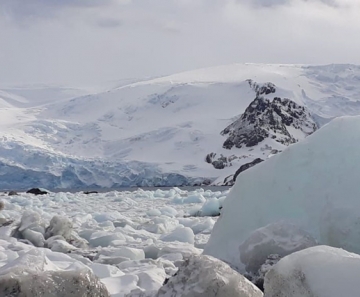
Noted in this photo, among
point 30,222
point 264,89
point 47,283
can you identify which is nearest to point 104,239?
→ point 30,222

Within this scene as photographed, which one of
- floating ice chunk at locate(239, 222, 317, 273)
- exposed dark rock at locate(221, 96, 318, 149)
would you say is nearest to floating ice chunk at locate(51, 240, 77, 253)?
floating ice chunk at locate(239, 222, 317, 273)

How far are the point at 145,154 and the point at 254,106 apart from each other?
2021 cm

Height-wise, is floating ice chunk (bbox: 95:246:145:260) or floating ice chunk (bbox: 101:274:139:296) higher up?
floating ice chunk (bbox: 101:274:139:296)

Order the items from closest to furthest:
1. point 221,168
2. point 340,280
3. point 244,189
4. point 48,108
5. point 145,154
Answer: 1. point 340,280
2. point 244,189
3. point 145,154
4. point 221,168
5. point 48,108

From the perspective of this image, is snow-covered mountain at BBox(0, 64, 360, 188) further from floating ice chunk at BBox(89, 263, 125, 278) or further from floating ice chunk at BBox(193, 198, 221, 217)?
floating ice chunk at BBox(89, 263, 125, 278)

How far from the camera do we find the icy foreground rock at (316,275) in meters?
1.90

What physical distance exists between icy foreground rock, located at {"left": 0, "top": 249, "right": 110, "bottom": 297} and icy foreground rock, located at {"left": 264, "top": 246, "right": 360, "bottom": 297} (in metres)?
0.78

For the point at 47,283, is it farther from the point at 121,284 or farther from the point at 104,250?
the point at 104,250

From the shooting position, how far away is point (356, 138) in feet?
13.1

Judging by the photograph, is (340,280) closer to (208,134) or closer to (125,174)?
(125,174)

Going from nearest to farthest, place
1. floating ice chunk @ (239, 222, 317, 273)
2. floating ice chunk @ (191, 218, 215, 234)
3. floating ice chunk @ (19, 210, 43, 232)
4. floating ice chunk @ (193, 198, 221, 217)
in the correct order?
Answer: floating ice chunk @ (239, 222, 317, 273), floating ice chunk @ (19, 210, 43, 232), floating ice chunk @ (191, 218, 215, 234), floating ice chunk @ (193, 198, 221, 217)

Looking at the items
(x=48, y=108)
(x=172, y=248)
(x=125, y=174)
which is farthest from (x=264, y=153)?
(x=172, y=248)

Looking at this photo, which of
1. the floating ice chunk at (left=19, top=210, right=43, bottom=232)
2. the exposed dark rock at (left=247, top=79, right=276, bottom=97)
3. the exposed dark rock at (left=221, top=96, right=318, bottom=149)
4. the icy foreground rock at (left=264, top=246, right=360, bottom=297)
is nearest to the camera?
the icy foreground rock at (left=264, top=246, right=360, bottom=297)

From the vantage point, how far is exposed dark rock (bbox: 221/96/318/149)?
2923 inches
